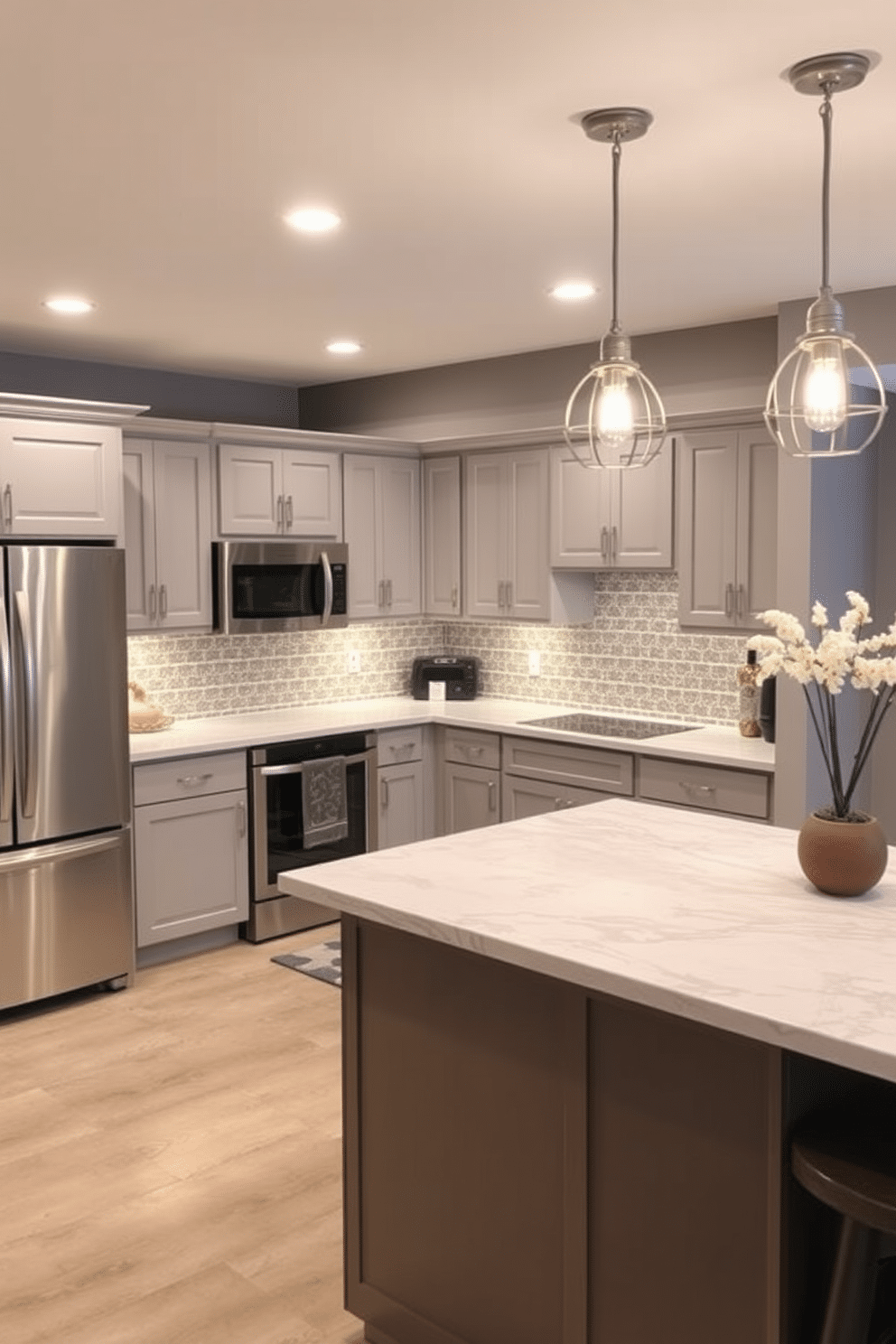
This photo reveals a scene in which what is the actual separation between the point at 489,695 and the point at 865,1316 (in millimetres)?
4584

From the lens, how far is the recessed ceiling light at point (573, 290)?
4.17m

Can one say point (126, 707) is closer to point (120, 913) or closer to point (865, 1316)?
point (120, 913)

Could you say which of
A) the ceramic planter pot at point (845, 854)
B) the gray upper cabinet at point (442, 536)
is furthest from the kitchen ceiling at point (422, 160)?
the ceramic planter pot at point (845, 854)

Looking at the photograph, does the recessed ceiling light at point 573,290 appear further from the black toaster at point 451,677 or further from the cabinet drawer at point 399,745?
the black toaster at point 451,677

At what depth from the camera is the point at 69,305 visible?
4.41 meters

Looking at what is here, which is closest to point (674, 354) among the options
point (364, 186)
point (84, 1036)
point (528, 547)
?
point (528, 547)

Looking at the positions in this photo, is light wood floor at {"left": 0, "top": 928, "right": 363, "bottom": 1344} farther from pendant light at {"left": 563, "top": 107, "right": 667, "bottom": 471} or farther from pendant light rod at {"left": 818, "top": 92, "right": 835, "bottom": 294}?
pendant light rod at {"left": 818, "top": 92, "right": 835, "bottom": 294}

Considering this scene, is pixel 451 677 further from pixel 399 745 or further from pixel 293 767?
pixel 293 767

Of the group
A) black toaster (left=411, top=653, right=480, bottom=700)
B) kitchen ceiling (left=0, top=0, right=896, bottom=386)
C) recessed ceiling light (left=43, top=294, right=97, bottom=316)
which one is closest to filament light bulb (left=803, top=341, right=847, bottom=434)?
kitchen ceiling (left=0, top=0, right=896, bottom=386)

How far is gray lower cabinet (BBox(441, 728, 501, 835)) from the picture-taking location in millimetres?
5621

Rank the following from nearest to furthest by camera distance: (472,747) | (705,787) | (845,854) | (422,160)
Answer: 1. (845,854)
2. (422,160)
3. (705,787)
4. (472,747)

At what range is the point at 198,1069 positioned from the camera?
405 centimetres

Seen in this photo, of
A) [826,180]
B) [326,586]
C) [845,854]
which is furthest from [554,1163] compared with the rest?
[326,586]

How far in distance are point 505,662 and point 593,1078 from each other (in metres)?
4.21
